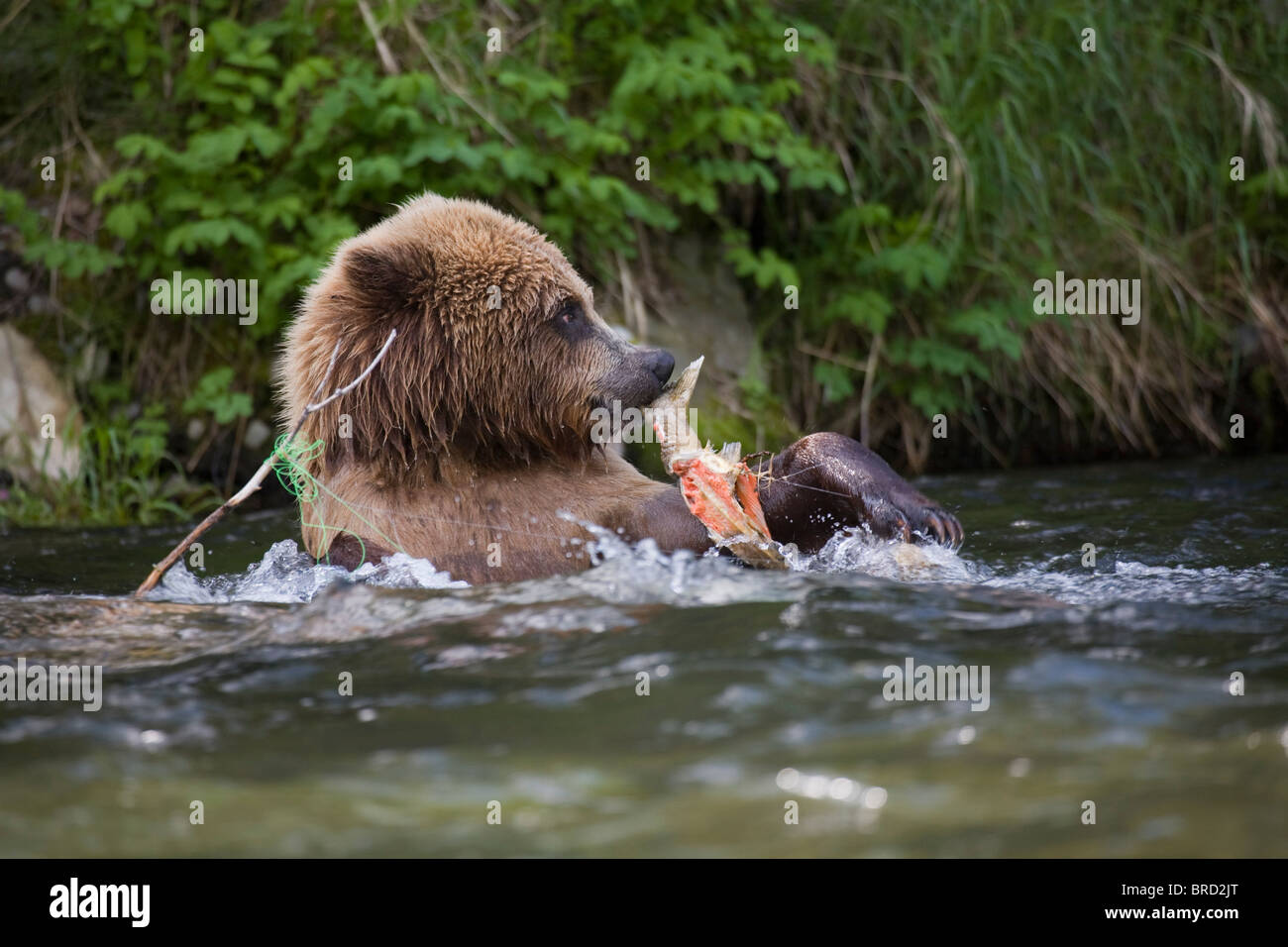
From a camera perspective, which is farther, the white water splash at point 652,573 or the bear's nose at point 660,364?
the bear's nose at point 660,364

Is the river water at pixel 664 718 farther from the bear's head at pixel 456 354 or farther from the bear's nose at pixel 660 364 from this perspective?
the bear's nose at pixel 660 364

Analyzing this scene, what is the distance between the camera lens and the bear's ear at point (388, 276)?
4.12m

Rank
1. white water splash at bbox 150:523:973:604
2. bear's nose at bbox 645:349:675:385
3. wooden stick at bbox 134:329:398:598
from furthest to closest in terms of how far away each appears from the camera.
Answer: bear's nose at bbox 645:349:675:385 < wooden stick at bbox 134:329:398:598 < white water splash at bbox 150:523:973:604

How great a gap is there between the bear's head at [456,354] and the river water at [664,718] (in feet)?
1.50

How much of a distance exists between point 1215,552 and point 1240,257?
4.52 metres

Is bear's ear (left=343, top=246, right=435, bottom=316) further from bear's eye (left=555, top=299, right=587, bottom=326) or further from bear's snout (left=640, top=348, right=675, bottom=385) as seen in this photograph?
bear's snout (left=640, top=348, right=675, bottom=385)

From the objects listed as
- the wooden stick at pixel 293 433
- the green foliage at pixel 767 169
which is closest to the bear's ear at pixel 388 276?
the wooden stick at pixel 293 433

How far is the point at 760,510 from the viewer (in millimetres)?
4191

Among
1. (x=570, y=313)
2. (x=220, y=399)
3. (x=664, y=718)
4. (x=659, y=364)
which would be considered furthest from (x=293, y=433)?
(x=220, y=399)

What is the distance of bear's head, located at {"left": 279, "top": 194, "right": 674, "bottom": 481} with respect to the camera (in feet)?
13.6

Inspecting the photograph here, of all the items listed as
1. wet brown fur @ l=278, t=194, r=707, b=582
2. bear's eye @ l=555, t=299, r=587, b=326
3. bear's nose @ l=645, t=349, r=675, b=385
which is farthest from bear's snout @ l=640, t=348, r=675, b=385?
bear's eye @ l=555, t=299, r=587, b=326

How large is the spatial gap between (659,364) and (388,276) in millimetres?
882

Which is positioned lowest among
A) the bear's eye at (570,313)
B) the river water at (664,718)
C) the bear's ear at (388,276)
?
the river water at (664,718)
